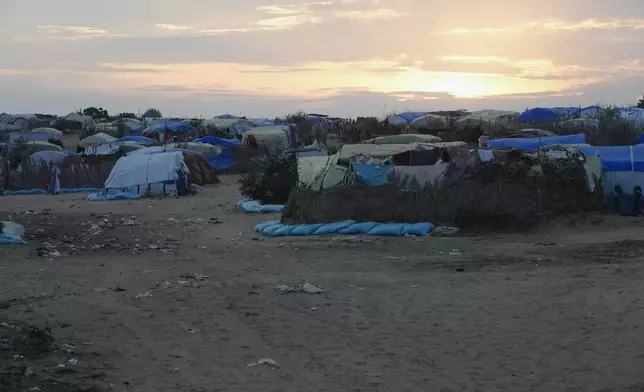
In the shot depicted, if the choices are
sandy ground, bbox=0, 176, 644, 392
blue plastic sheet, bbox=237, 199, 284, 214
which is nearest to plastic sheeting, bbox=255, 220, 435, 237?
sandy ground, bbox=0, 176, 644, 392

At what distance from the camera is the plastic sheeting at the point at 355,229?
1583cm

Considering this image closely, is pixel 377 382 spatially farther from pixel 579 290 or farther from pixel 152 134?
pixel 152 134

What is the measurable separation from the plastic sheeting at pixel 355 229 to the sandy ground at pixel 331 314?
64cm

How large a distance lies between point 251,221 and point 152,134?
1288 inches

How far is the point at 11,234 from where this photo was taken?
1588 centimetres

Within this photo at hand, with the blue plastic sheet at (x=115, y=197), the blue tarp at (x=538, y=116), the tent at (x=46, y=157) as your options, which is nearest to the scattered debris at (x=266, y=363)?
the blue plastic sheet at (x=115, y=197)

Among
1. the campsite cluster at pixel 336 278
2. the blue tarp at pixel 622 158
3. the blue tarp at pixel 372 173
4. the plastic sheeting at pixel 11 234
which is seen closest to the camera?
the campsite cluster at pixel 336 278

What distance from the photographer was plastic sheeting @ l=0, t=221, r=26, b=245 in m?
15.4

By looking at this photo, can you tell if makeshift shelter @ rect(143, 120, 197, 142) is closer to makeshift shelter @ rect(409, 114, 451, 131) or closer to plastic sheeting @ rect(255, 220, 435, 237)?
makeshift shelter @ rect(409, 114, 451, 131)

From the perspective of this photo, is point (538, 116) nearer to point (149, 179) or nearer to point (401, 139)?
point (401, 139)

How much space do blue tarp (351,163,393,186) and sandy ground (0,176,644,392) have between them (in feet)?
9.53

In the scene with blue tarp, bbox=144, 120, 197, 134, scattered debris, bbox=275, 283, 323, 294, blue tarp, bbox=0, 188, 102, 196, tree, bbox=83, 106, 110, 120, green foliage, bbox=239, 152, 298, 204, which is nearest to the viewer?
scattered debris, bbox=275, 283, 323, 294

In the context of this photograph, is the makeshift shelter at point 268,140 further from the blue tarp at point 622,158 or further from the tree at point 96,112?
the tree at point 96,112

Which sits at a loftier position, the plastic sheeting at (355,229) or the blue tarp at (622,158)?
the blue tarp at (622,158)
